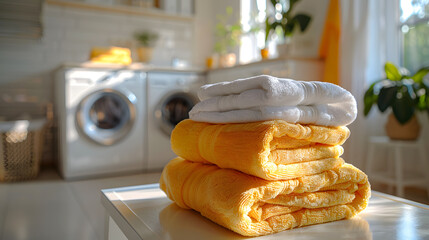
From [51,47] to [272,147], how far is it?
3560mm

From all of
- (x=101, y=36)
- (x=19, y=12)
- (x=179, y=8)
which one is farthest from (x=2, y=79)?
(x=179, y=8)

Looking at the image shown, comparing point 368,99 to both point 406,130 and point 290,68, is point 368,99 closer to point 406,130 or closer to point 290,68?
point 406,130

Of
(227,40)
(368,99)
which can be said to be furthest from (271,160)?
(227,40)

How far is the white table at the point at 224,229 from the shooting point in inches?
23.4

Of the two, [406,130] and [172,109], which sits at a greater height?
[172,109]

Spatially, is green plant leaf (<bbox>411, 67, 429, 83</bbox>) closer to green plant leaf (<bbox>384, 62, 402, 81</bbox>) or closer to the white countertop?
green plant leaf (<bbox>384, 62, 402, 81</bbox>)

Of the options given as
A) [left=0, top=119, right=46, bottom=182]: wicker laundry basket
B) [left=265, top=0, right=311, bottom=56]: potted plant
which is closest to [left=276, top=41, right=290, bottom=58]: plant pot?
[left=265, top=0, right=311, bottom=56]: potted plant

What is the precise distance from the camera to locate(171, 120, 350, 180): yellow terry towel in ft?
1.91

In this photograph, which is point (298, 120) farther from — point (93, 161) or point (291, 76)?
point (93, 161)

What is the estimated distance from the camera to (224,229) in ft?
2.05

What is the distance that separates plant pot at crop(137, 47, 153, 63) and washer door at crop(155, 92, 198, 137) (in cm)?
67

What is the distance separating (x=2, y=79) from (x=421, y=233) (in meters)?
3.77

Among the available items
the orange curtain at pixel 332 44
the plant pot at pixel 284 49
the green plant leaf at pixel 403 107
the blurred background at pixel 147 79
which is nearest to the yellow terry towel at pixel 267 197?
the blurred background at pixel 147 79

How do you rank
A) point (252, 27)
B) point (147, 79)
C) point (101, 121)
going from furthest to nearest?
point (252, 27), point (147, 79), point (101, 121)
